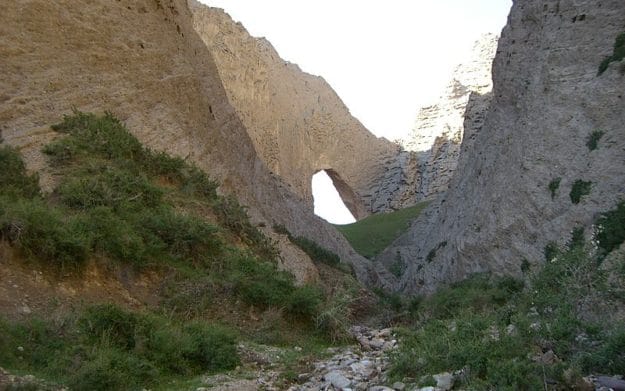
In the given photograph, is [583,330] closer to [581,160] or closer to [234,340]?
[234,340]

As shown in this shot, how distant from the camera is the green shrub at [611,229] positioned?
12211mm

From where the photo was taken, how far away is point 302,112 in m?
53.9

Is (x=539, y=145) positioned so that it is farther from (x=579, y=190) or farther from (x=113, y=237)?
(x=113, y=237)

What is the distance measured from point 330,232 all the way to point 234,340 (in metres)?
23.6

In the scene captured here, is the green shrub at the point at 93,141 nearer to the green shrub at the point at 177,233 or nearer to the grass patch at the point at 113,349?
the green shrub at the point at 177,233

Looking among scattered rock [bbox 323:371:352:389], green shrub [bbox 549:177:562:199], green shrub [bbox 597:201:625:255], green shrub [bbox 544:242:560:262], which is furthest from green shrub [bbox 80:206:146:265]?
green shrub [bbox 549:177:562:199]

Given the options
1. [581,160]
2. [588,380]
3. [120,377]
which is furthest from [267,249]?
[588,380]

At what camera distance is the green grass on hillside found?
42.9 m

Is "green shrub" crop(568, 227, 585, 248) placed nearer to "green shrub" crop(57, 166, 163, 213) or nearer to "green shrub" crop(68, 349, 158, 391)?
"green shrub" crop(57, 166, 163, 213)

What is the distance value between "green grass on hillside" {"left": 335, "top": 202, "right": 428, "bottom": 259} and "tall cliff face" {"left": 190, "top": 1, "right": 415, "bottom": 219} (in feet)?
13.7

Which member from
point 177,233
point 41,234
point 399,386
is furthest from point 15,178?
point 399,386

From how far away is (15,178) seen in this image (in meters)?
11.3

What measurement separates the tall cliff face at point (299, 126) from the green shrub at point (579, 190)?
28915mm

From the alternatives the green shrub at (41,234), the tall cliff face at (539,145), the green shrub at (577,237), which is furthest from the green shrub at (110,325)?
the tall cliff face at (539,145)
